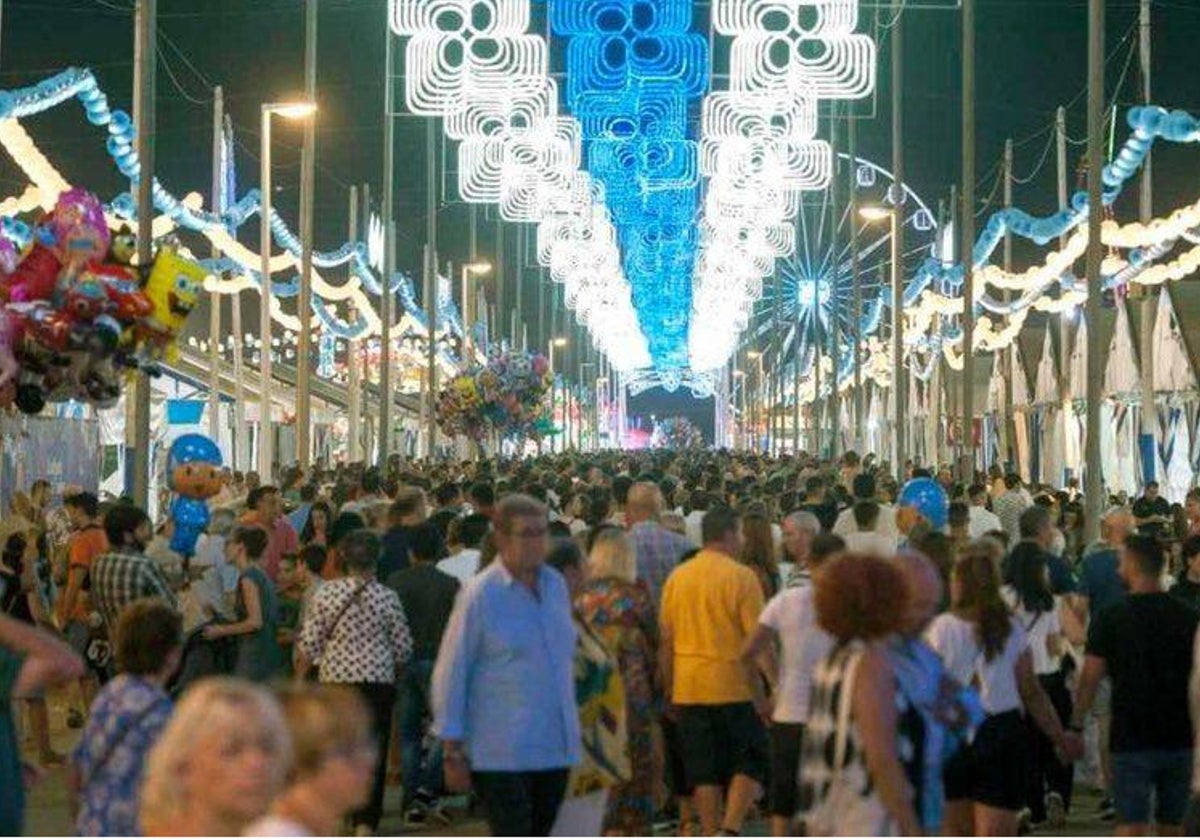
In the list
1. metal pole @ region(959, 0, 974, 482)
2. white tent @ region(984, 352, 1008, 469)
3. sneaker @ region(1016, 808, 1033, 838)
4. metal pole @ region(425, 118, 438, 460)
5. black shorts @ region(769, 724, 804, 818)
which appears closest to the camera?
black shorts @ region(769, 724, 804, 818)

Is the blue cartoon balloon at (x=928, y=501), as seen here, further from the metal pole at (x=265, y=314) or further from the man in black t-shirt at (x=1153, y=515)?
the metal pole at (x=265, y=314)

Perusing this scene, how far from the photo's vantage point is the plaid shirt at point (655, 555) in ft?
49.5

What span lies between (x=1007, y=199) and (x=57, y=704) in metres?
40.4

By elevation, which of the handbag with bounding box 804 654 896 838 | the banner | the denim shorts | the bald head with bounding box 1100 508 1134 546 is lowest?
the denim shorts

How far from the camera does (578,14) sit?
3466 cm

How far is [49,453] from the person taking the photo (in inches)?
1098

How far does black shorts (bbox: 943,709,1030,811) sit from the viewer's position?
11.6 meters

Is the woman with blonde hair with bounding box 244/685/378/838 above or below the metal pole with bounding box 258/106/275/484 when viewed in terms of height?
below

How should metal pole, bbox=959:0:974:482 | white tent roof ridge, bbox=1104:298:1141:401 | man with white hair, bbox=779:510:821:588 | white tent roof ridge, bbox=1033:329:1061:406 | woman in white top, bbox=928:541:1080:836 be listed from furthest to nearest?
white tent roof ridge, bbox=1033:329:1061:406 < white tent roof ridge, bbox=1104:298:1141:401 < metal pole, bbox=959:0:974:482 < man with white hair, bbox=779:510:821:588 < woman in white top, bbox=928:541:1080:836

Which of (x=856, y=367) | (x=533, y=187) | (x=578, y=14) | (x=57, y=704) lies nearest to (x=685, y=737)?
(x=57, y=704)

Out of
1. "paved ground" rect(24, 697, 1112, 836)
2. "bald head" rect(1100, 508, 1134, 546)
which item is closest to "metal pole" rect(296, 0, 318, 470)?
"paved ground" rect(24, 697, 1112, 836)

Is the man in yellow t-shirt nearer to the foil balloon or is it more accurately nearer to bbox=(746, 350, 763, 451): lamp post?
the foil balloon

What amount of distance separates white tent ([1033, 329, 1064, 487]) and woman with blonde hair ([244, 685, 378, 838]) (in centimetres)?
4412

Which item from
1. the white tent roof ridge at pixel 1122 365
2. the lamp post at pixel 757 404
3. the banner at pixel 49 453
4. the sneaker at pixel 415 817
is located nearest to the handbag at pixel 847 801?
the sneaker at pixel 415 817
